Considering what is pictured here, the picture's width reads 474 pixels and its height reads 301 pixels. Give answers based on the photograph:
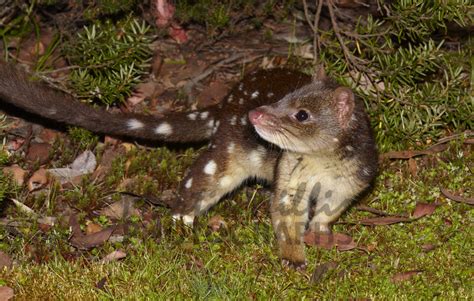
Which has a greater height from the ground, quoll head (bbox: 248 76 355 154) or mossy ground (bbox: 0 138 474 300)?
quoll head (bbox: 248 76 355 154)

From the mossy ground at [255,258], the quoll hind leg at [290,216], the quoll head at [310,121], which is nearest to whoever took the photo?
the mossy ground at [255,258]

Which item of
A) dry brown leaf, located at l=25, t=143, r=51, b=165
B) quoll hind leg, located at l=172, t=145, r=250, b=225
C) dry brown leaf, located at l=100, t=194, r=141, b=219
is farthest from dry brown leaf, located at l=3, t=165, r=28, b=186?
quoll hind leg, located at l=172, t=145, r=250, b=225

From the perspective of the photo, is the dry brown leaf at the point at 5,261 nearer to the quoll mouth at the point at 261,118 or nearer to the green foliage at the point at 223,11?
the quoll mouth at the point at 261,118

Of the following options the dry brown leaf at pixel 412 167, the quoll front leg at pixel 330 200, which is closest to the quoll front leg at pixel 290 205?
the quoll front leg at pixel 330 200

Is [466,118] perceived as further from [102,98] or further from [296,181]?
[102,98]

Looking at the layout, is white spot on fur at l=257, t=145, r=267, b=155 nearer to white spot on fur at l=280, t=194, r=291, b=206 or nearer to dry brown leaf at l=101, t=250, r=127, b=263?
white spot on fur at l=280, t=194, r=291, b=206

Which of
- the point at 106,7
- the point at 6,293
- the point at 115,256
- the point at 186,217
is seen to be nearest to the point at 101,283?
the point at 115,256

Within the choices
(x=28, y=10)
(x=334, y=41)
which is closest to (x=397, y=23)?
(x=334, y=41)
